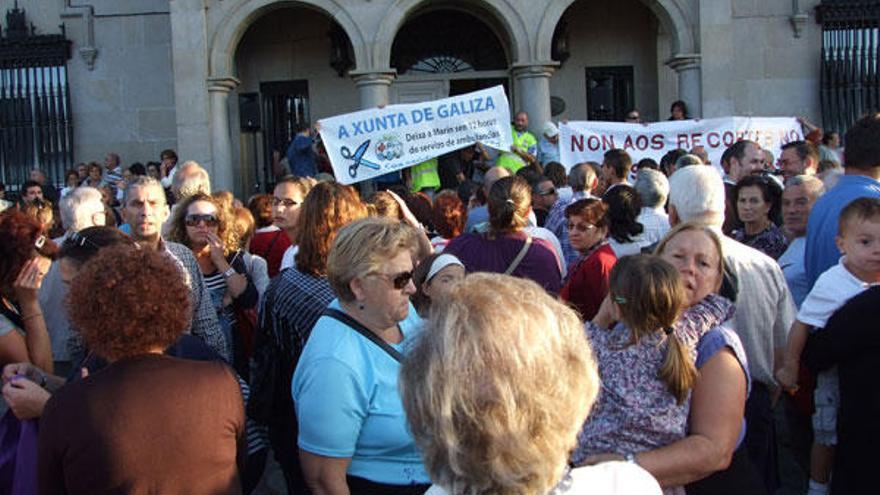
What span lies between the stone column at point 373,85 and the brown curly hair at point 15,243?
9.05 metres

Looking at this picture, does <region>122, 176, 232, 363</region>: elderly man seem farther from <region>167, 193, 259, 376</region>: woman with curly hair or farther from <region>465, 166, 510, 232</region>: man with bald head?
<region>465, 166, 510, 232</region>: man with bald head

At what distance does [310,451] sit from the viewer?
9.56 ft

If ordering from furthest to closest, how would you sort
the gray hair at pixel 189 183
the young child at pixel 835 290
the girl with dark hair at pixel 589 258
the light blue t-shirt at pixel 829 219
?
1. the gray hair at pixel 189 183
2. the girl with dark hair at pixel 589 258
3. the light blue t-shirt at pixel 829 219
4. the young child at pixel 835 290

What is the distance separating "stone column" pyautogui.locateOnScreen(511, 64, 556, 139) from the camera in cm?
1294

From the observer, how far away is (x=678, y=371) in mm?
2838

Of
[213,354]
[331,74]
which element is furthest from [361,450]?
[331,74]

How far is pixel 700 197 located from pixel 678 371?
5.47ft

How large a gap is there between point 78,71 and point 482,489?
14896 millimetres

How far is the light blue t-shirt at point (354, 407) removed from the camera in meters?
2.87

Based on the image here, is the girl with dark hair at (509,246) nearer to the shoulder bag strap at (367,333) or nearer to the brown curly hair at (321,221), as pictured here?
the brown curly hair at (321,221)

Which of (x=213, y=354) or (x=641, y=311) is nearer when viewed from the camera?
(x=641, y=311)

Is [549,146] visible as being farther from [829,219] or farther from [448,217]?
[829,219]

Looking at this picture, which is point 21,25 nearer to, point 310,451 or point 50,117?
point 50,117

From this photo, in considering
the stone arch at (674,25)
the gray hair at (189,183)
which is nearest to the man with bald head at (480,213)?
the gray hair at (189,183)
